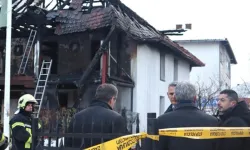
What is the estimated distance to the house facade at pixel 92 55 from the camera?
16.8 metres

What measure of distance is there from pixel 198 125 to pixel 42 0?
48.1 feet

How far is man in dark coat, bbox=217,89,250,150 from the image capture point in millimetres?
4348

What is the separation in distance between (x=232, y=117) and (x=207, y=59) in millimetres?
32523

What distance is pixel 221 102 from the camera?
16.9 ft

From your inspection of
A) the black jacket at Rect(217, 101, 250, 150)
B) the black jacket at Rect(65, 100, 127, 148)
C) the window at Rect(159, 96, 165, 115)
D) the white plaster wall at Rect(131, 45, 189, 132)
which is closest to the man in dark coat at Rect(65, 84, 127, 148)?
the black jacket at Rect(65, 100, 127, 148)

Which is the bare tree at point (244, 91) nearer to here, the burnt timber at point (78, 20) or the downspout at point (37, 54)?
the burnt timber at point (78, 20)

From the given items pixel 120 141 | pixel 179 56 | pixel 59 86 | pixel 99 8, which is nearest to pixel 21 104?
pixel 120 141

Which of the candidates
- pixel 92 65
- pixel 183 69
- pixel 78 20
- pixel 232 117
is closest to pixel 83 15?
Answer: pixel 78 20

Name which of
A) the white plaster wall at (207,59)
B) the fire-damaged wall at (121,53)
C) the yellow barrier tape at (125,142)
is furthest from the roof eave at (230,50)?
the yellow barrier tape at (125,142)

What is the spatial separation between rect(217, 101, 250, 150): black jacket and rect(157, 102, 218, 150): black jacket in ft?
0.87

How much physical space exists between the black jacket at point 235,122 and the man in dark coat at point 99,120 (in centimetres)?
99

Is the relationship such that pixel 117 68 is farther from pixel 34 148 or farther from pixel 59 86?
pixel 34 148

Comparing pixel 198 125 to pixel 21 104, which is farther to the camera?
pixel 21 104

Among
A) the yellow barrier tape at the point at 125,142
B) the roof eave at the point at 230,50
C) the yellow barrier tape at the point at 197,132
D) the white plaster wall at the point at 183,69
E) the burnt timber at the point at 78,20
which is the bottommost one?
the yellow barrier tape at the point at 125,142
